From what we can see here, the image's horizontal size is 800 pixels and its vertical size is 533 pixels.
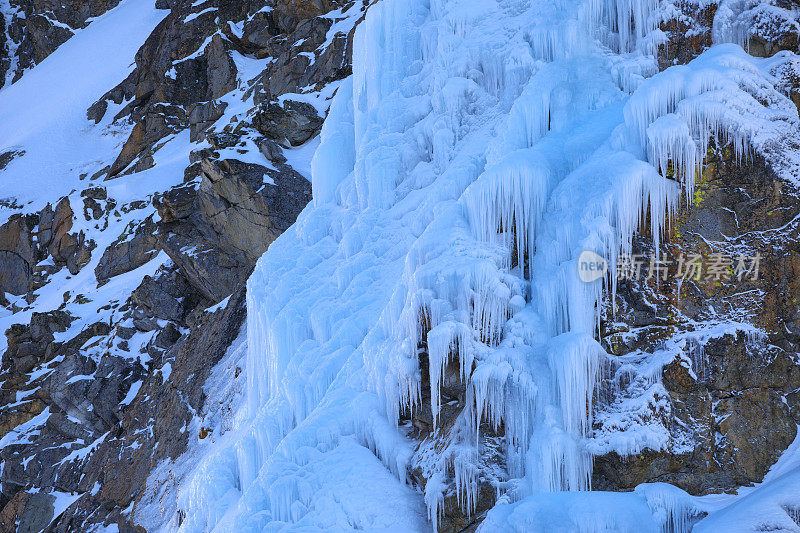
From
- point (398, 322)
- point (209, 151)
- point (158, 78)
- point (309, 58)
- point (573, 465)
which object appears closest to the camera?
point (573, 465)

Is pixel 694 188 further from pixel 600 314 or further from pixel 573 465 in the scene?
pixel 573 465

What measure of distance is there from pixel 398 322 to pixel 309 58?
1925 cm

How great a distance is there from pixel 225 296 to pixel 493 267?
1380 cm

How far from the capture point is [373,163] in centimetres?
1181

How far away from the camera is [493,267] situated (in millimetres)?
8609

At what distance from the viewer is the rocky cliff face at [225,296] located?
784cm

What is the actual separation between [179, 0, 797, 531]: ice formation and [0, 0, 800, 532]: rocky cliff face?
320mm

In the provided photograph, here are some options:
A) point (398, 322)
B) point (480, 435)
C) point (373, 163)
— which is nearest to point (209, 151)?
point (373, 163)

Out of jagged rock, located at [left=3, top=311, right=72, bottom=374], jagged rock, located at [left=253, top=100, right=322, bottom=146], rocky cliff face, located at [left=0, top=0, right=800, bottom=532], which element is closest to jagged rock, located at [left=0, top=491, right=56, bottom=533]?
rocky cliff face, located at [left=0, top=0, right=800, bottom=532]

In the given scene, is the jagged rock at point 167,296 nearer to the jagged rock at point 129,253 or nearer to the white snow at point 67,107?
the jagged rock at point 129,253

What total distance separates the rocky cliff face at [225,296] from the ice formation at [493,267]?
32 cm

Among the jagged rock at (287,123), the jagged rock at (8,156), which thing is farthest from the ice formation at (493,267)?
the jagged rock at (8,156)

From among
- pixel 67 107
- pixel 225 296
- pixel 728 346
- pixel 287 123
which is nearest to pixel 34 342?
pixel 225 296

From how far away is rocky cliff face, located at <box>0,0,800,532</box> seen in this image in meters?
7.84
